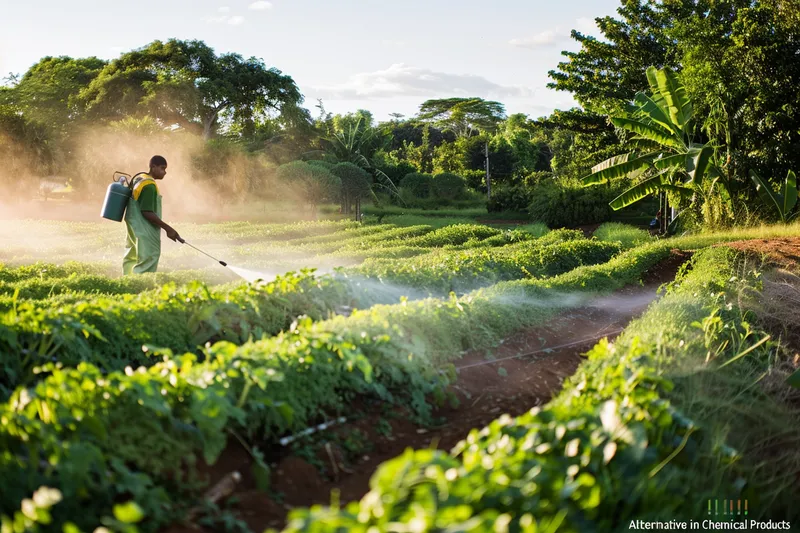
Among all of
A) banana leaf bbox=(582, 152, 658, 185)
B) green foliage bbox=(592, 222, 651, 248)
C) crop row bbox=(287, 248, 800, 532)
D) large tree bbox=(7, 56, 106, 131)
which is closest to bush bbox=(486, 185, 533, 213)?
green foliage bbox=(592, 222, 651, 248)

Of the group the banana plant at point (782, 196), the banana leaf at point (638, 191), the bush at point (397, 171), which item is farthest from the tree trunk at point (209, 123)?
the banana plant at point (782, 196)

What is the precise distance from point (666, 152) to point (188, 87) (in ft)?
85.7

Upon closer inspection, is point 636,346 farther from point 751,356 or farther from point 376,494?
point 376,494

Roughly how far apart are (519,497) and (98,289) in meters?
7.40

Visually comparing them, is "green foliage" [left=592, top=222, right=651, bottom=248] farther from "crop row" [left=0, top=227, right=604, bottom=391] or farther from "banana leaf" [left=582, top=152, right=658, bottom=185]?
"crop row" [left=0, top=227, right=604, bottom=391]

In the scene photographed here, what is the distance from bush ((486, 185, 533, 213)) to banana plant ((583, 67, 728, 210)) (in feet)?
36.5

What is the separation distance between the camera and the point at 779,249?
12.7m

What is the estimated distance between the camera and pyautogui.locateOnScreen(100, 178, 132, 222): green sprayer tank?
8.71 meters

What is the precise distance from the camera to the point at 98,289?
29.0 ft

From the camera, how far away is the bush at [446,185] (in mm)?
37375

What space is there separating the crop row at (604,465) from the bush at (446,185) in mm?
32520

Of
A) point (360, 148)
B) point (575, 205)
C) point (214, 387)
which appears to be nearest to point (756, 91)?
point (575, 205)

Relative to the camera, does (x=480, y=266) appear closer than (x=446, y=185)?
Yes

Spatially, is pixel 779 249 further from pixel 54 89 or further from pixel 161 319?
pixel 54 89
